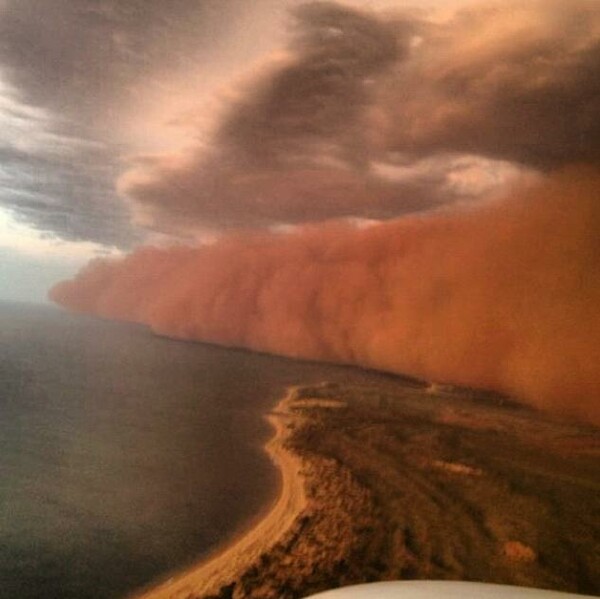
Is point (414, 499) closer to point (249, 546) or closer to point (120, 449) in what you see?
point (249, 546)

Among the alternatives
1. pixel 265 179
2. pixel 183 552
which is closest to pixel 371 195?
pixel 265 179

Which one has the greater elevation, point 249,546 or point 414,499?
point 414,499

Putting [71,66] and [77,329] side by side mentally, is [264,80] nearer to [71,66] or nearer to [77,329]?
[71,66]

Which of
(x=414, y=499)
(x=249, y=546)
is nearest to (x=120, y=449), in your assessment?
(x=249, y=546)
